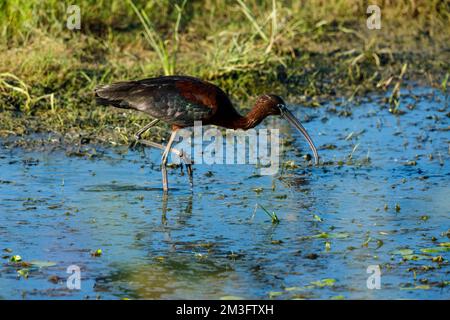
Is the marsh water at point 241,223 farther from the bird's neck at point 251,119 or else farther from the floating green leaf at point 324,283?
the bird's neck at point 251,119

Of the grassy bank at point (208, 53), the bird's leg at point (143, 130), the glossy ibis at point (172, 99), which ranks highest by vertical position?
the grassy bank at point (208, 53)

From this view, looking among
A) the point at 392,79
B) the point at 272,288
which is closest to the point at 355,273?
the point at 272,288

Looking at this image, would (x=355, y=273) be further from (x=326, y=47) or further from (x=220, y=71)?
(x=326, y=47)

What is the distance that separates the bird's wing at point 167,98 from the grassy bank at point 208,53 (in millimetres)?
1095

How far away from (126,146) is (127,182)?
3.47 ft

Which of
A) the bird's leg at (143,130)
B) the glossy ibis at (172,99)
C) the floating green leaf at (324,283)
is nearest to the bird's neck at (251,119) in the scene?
the glossy ibis at (172,99)

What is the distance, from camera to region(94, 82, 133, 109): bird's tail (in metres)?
8.68

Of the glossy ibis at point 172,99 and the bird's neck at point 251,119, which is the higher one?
the glossy ibis at point 172,99

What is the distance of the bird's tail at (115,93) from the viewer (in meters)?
8.68

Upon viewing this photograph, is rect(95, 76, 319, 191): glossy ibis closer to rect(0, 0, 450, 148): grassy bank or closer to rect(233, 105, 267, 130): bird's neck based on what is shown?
rect(233, 105, 267, 130): bird's neck

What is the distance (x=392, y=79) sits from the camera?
1193 cm

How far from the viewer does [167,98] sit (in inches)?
343

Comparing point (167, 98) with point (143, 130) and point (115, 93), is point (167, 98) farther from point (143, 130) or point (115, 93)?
point (143, 130)

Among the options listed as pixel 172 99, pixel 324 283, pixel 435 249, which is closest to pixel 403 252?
pixel 435 249
